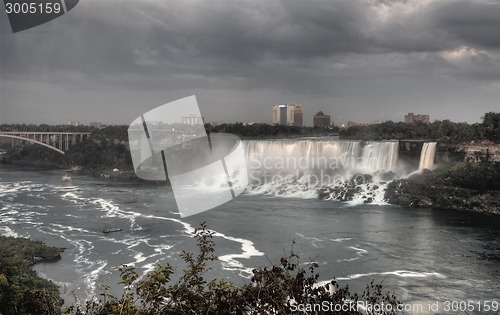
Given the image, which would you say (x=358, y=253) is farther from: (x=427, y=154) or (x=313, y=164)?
(x=313, y=164)

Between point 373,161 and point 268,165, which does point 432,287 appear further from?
point 268,165

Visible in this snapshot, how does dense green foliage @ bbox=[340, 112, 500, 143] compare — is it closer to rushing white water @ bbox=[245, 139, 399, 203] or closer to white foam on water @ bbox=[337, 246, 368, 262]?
rushing white water @ bbox=[245, 139, 399, 203]

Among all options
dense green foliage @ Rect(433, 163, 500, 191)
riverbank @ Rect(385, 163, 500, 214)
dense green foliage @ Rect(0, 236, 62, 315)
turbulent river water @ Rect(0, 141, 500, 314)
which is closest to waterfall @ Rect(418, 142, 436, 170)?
dense green foliage @ Rect(433, 163, 500, 191)

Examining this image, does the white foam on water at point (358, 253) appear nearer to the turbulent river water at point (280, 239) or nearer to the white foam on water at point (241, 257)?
the turbulent river water at point (280, 239)

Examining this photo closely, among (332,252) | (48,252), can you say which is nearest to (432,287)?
(332,252)

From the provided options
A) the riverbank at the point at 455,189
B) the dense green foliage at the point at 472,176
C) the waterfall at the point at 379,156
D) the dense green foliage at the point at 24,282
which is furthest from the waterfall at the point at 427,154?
the dense green foliage at the point at 24,282

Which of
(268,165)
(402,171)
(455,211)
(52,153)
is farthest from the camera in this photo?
(52,153)

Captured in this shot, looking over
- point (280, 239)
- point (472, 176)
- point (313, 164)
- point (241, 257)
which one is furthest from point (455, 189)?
point (241, 257)
